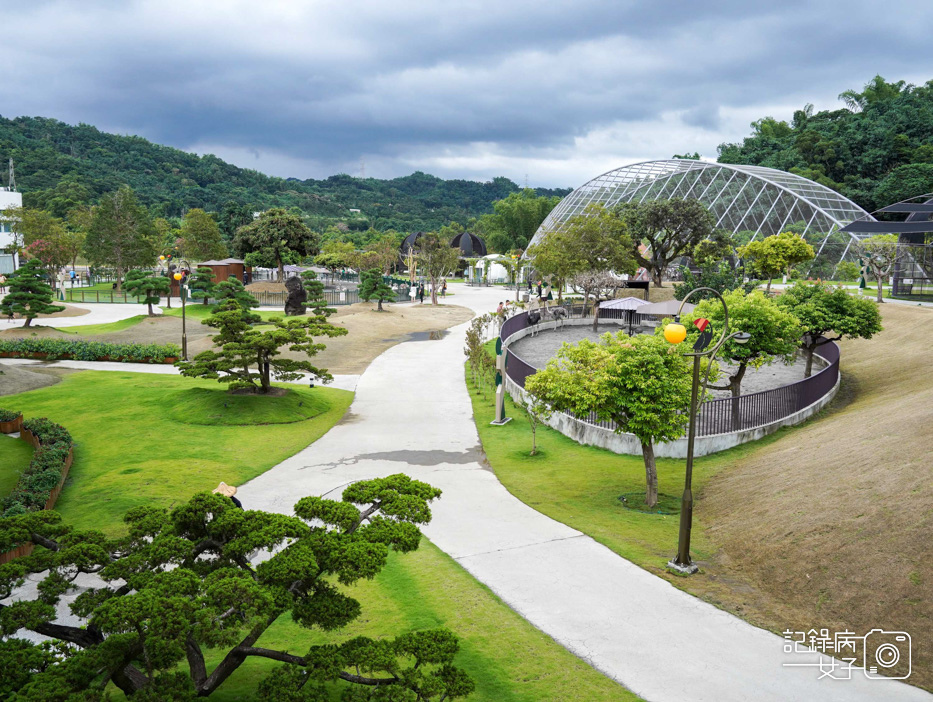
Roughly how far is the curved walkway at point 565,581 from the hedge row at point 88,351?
1313cm

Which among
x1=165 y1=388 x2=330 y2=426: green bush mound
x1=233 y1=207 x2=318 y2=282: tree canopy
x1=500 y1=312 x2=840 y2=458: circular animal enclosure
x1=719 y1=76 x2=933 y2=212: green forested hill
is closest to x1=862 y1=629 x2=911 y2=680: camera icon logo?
x1=500 y1=312 x2=840 y2=458: circular animal enclosure

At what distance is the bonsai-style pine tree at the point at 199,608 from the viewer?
17.4 feet

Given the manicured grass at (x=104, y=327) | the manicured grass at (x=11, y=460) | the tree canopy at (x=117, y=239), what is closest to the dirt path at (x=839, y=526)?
the manicured grass at (x=11, y=460)

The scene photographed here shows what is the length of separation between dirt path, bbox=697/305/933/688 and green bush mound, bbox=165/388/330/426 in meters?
12.3

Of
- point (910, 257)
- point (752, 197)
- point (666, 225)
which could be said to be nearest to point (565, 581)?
point (910, 257)

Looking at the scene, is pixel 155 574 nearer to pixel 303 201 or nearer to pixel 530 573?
pixel 530 573

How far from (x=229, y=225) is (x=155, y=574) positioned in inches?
3618

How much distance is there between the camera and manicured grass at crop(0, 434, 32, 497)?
13.9m

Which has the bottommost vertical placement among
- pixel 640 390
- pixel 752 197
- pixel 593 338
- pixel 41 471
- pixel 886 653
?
pixel 886 653

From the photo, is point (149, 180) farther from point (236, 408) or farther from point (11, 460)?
point (11, 460)

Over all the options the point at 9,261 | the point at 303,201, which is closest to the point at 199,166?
the point at 303,201

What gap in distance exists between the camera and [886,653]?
805 centimetres

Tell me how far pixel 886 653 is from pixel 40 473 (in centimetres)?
1452

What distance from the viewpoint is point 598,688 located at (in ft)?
24.4
